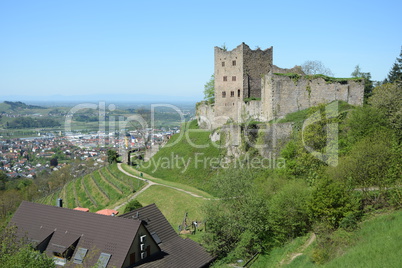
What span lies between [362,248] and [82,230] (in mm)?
15715

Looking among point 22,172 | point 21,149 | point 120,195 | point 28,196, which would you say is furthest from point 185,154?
point 21,149

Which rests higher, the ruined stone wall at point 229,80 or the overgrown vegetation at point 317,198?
the ruined stone wall at point 229,80

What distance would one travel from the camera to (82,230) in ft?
76.4

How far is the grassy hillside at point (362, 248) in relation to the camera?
15.4 meters

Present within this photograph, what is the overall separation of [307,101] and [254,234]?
64.9ft

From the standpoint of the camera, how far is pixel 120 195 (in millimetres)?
44031

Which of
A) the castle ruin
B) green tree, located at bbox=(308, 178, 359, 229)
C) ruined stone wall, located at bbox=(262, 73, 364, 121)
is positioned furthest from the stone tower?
green tree, located at bbox=(308, 178, 359, 229)

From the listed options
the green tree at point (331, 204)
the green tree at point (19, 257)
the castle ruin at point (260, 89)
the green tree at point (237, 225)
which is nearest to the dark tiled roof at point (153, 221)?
the green tree at point (237, 225)

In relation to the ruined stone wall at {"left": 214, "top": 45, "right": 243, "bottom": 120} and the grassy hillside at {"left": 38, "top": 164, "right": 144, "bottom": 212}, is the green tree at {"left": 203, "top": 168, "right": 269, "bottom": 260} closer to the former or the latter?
the grassy hillside at {"left": 38, "top": 164, "right": 144, "bottom": 212}

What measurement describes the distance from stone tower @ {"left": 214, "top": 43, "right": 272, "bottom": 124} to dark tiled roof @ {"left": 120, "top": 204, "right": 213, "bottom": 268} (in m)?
22.5

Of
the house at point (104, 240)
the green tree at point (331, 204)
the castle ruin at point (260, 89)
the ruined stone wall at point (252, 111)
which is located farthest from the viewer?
the ruined stone wall at point (252, 111)

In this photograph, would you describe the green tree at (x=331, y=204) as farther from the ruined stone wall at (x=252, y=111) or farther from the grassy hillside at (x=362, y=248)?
the ruined stone wall at (x=252, y=111)

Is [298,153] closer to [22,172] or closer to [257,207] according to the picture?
[257,207]

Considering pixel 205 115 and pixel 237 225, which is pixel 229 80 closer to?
pixel 205 115
